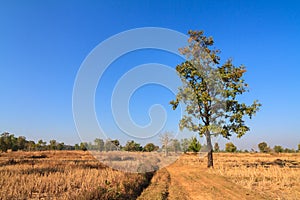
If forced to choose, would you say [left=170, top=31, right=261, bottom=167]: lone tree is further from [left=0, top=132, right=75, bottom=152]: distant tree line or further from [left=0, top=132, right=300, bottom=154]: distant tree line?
[left=0, top=132, right=75, bottom=152]: distant tree line

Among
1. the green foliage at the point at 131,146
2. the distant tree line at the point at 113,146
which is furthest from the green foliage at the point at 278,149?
the green foliage at the point at 131,146

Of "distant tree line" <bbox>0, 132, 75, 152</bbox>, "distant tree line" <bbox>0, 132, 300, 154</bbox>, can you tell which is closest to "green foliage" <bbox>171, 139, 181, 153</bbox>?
"distant tree line" <bbox>0, 132, 300, 154</bbox>

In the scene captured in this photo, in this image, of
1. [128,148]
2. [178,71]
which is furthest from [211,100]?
[128,148]

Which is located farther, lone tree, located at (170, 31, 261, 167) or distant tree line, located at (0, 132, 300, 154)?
distant tree line, located at (0, 132, 300, 154)

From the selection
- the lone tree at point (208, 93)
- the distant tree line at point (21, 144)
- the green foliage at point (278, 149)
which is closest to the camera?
the lone tree at point (208, 93)

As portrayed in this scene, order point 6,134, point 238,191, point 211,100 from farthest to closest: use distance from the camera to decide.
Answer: point 6,134 → point 211,100 → point 238,191

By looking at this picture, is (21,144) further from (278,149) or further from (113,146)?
(278,149)

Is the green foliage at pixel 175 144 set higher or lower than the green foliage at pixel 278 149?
higher

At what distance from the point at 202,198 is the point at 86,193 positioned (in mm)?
5204

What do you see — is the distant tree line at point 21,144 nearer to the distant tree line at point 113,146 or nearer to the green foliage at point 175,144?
the distant tree line at point 113,146

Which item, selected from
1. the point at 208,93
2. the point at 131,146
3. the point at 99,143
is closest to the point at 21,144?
the point at 99,143

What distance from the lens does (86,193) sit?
8.96m

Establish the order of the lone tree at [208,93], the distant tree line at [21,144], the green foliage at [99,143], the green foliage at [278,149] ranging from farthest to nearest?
the green foliage at [99,143] < the green foliage at [278,149] < the distant tree line at [21,144] < the lone tree at [208,93]

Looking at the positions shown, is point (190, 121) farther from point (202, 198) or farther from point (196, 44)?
point (202, 198)
